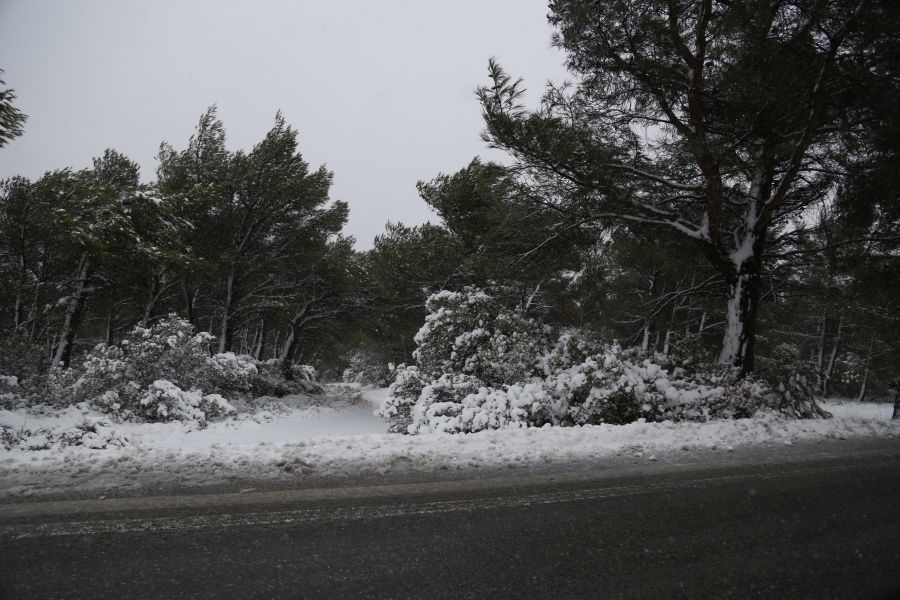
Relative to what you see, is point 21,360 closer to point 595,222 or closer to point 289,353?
point 289,353

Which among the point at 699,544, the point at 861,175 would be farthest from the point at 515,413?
the point at 861,175

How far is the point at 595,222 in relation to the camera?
1050 centimetres

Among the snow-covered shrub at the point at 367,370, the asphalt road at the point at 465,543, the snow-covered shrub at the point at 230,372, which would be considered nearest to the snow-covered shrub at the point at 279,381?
the snow-covered shrub at the point at 230,372

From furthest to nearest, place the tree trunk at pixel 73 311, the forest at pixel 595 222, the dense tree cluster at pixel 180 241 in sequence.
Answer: the tree trunk at pixel 73 311, the dense tree cluster at pixel 180 241, the forest at pixel 595 222

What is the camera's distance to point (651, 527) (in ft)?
9.90

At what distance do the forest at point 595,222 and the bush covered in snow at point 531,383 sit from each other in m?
0.05

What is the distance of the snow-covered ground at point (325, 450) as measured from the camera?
4008 millimetres

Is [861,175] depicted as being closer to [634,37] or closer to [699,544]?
[634,37]

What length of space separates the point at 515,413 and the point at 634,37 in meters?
7.32

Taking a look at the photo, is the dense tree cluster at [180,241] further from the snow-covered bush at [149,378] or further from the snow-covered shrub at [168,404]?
the snow-covered shrub at [168,404]

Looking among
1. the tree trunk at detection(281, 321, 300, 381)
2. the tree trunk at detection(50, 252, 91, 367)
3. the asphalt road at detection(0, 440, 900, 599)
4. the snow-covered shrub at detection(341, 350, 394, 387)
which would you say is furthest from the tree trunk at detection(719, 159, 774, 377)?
the snow-covered shrub at detection(341, 350, 394, 387)

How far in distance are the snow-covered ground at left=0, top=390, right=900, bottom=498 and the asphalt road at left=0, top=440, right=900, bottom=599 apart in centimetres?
65

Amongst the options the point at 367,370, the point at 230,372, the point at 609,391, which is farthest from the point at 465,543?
the point at 367,370

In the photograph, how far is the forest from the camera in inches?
310
